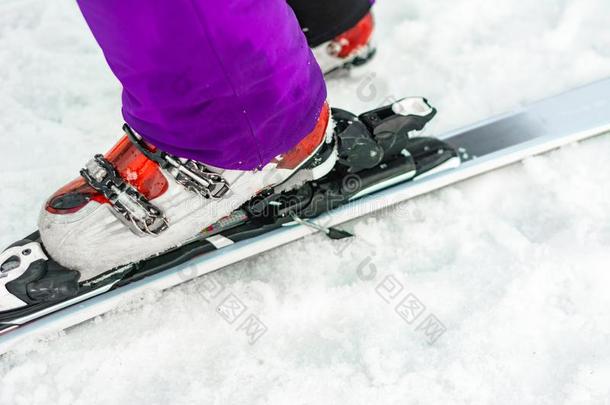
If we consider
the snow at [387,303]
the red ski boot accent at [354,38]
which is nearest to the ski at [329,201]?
the snow at [387,303]

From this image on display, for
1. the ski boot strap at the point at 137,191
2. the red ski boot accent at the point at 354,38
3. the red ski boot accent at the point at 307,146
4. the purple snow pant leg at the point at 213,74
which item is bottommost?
the red ski boot accent at the point at 354,38

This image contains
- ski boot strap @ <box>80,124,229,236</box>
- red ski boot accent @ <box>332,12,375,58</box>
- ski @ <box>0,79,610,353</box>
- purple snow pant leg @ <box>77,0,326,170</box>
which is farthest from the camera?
red ski boot accent @ <box>332,12,375,58</box>

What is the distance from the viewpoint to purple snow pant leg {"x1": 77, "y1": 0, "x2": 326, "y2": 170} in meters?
0.82

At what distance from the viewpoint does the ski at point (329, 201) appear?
122 cm

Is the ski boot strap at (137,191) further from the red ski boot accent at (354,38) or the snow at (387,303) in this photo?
the red ski boot accent at (354,38)

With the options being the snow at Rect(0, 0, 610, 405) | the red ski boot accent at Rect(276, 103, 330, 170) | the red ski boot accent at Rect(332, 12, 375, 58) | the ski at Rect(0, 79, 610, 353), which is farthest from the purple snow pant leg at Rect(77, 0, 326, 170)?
the red ski boot accent at Rect(332, 12, 375, 58)

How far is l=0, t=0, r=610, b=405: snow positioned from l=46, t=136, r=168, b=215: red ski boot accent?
301 millimetres

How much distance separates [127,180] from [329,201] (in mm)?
495

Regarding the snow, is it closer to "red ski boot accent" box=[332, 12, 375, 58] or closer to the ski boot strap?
"red ski boot accent" box=[332, 12, 375, 58]

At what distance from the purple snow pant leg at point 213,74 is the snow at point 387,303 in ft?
1.33

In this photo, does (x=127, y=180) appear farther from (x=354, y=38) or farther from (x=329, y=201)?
(x=354, y=38)

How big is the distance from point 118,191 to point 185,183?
0.46ft

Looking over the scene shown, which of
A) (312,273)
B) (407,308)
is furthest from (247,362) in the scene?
(407,308)

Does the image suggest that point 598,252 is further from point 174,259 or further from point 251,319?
point 174,259
